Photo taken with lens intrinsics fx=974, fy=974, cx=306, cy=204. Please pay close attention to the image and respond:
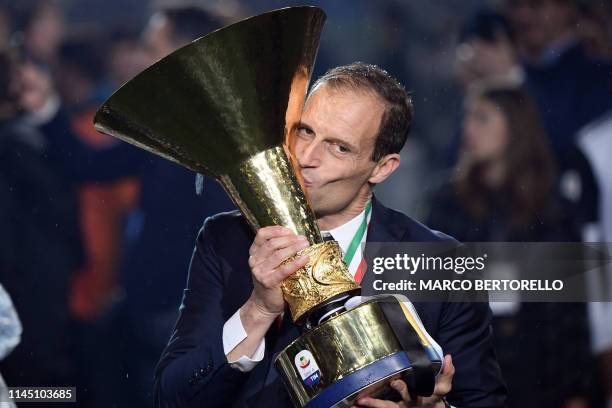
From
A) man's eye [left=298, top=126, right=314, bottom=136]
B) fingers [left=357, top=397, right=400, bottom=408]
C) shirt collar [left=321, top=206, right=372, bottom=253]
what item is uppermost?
man's eye [left=298, top=126, right=314, bottom=136]

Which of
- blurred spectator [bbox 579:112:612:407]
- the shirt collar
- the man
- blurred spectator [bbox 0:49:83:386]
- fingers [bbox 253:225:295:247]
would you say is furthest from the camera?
blurred spectator [bbox 0:49:83:386]

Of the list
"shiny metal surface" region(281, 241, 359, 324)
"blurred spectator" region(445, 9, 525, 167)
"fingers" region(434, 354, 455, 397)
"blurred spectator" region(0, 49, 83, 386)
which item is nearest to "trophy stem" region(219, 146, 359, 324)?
"shiny metal surface" region(281, 241, 359, 324)

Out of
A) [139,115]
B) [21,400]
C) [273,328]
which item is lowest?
[21,400]

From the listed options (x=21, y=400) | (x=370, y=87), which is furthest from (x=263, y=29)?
(x=21, y=400)

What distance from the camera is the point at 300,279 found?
75.8 inches

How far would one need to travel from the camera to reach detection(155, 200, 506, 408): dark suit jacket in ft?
7.28

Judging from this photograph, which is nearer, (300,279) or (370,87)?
(300,279)

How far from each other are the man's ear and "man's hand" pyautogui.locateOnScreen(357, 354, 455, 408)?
0.57 meters

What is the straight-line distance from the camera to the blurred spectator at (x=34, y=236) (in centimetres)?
317

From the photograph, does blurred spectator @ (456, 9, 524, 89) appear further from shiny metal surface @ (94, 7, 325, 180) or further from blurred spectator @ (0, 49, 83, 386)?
blurred spectator @ (0, 49, 83, 386)

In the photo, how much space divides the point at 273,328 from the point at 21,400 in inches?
47.3

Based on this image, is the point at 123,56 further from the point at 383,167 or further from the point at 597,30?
the point at 597,30

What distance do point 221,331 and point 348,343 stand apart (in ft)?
1.45

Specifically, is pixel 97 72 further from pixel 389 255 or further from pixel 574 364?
pixel 574 364
